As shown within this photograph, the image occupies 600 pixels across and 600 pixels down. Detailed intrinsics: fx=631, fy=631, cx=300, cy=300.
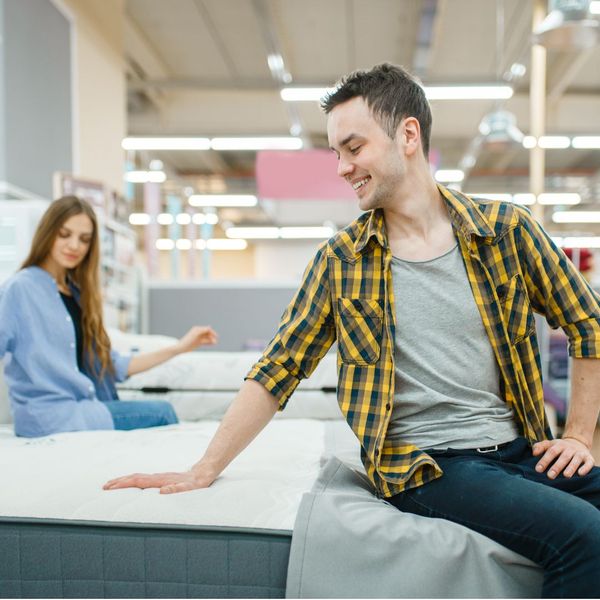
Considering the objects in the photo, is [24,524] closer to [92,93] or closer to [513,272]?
[513,272]

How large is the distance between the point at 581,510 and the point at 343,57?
6.80 m

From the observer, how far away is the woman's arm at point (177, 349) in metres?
1.94

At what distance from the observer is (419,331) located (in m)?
1.16

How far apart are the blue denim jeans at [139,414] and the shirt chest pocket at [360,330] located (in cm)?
100

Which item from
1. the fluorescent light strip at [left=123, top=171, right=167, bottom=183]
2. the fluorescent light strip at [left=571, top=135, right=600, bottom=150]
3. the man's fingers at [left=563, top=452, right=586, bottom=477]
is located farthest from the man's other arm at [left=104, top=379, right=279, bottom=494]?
the fluorescent light strip at [left=123, top=171, right=167, bottom=183]

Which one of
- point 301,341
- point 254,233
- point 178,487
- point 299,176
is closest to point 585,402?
point 301,341

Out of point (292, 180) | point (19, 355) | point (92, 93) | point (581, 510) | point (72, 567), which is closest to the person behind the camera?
point (581, 510)

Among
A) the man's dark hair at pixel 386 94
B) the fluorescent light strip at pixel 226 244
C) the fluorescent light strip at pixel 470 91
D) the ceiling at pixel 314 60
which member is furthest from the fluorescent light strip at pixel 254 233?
the man's dark hair at pixel 386 94

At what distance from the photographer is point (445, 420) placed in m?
1.13

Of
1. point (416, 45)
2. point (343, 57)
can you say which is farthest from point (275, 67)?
point (416, 45)

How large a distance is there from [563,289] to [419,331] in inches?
11.0

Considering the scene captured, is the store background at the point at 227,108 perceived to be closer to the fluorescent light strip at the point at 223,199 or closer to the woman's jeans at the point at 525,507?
the fluorescent light strip at the point at 223,199

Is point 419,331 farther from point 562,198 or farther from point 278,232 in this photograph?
point 278,232

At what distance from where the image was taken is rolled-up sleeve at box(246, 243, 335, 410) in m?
1.20
